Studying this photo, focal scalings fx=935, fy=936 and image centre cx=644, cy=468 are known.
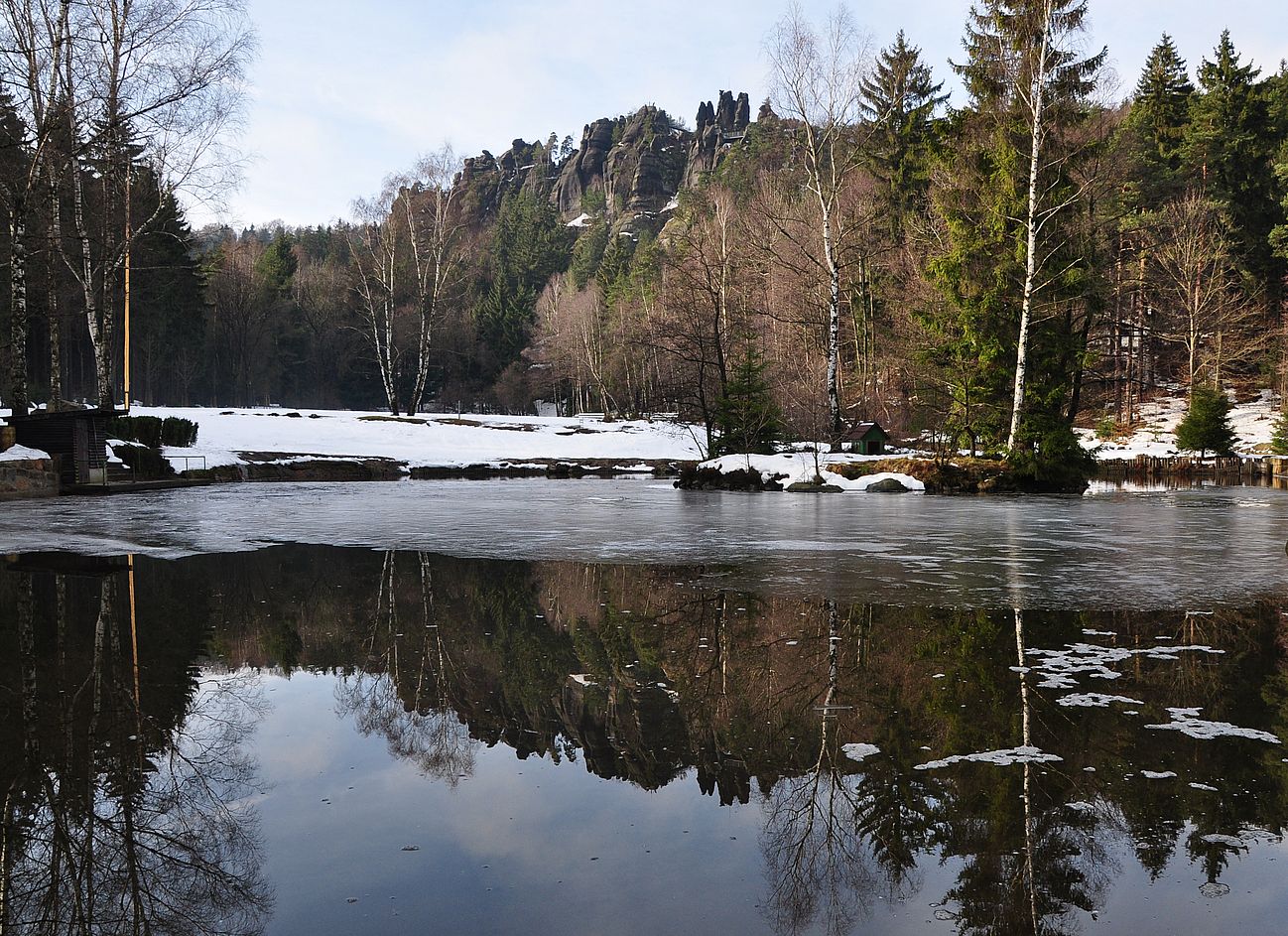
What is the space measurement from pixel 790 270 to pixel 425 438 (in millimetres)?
20371

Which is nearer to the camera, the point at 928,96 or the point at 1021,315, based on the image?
the point at 1021,315

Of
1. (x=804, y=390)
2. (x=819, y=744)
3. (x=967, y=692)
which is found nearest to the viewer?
(x=819, y=744)

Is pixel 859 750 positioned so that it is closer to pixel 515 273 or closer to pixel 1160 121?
pixel 1160 121

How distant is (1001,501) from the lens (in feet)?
71.0

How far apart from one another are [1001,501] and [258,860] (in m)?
20.7

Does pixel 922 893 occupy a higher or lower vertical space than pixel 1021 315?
lower

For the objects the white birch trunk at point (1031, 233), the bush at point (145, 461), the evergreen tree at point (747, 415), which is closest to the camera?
the white birch trunk at point (1031, 233)

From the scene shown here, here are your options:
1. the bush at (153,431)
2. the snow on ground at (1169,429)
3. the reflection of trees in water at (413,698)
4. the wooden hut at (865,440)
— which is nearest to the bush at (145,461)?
the bush at (153,431)

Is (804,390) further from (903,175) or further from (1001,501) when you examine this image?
(1001,501)

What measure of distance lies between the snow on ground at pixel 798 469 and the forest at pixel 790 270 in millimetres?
2605

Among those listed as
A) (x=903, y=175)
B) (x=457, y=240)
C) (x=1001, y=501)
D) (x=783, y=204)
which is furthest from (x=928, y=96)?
(x=1001, y=501)

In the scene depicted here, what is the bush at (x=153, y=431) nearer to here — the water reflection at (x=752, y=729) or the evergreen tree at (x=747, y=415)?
the evergreen tree at (x=747, y=415)

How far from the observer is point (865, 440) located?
115 feet

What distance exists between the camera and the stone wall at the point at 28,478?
2030 cm
